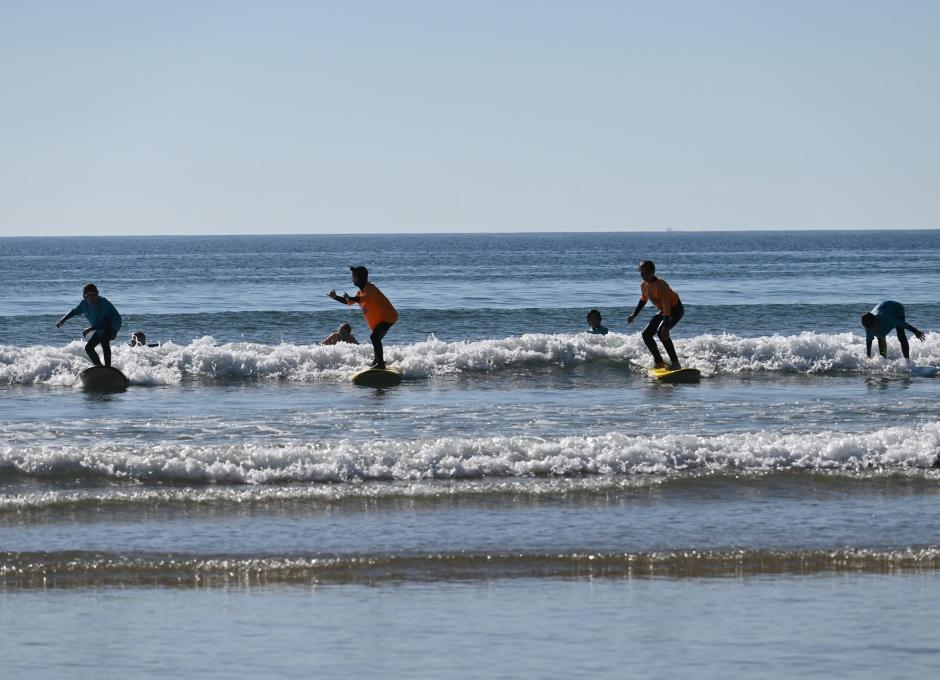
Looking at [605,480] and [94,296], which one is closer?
[605,480]

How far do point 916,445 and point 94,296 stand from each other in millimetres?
11318

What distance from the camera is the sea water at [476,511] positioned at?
703 centimetres

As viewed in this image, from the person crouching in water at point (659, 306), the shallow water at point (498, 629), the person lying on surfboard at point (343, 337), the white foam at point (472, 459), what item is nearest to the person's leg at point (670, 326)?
the person crouching in water at point (659, 306)

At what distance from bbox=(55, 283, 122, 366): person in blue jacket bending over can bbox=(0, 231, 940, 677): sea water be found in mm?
678

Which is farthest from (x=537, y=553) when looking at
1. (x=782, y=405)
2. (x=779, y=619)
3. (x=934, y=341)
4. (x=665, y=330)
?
(x=934, y=341)

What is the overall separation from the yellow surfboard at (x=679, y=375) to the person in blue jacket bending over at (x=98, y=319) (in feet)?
24.9

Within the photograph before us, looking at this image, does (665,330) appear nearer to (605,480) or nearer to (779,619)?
(605,480)

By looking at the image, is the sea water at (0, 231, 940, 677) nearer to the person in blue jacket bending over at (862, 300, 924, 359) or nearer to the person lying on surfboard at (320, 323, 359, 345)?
the person in blue jacket bending over at (862, 300, 924, 359)

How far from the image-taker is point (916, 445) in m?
12.2

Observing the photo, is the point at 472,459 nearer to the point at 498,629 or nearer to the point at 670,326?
the point at 498,629

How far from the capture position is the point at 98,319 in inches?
734

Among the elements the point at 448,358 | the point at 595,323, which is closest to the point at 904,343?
the point at 595,323

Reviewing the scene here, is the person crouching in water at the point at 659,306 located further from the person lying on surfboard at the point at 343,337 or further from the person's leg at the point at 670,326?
the person lying on surfboard at the point at 343,337

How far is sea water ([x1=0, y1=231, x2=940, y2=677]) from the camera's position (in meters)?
7.03
